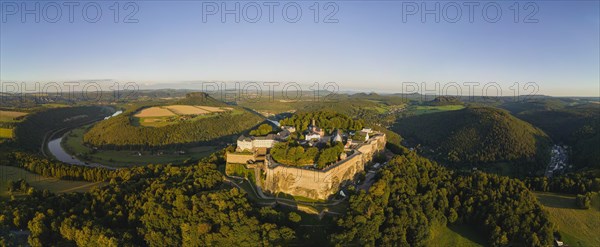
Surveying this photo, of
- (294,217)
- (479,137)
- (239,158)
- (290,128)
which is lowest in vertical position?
(294,217)

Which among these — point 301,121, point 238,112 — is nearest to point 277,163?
point 301,121

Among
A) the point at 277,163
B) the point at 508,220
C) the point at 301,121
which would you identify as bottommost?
the point at 508,220

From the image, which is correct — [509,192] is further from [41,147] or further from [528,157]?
[41,147]

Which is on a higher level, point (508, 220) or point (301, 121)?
point (301, 121)

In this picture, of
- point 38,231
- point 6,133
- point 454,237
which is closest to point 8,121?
point 6,133

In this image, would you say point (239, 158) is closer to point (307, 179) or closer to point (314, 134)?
point (314, 134)

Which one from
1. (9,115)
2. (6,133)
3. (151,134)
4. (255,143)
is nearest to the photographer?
(255,143)

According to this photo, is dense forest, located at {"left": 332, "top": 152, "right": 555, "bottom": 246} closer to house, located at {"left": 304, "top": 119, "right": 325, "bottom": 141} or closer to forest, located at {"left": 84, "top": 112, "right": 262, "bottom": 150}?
house, located at {"left": 304, "top": 119, "right": 325, "bottom": 141}
